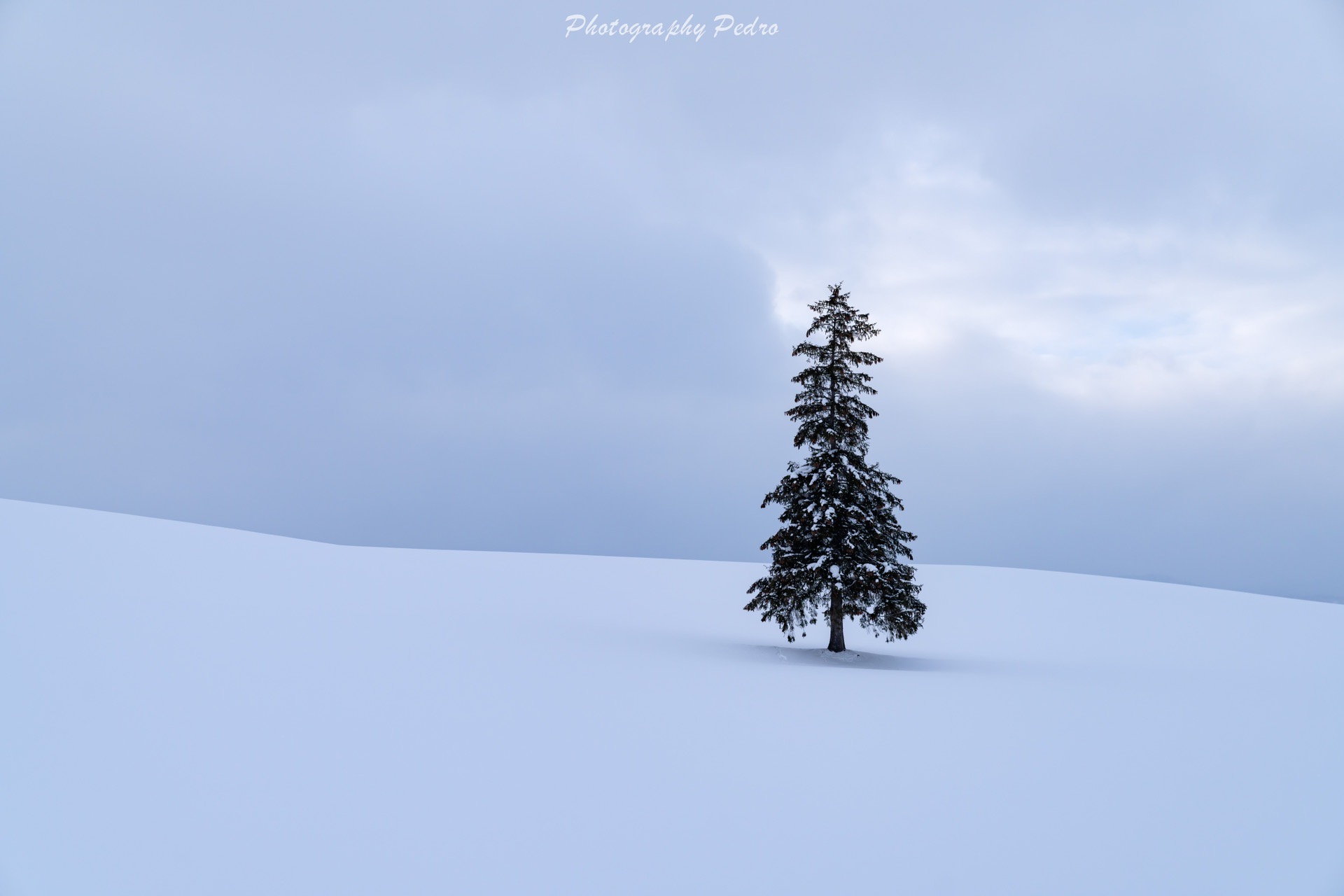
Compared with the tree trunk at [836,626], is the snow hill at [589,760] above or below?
below

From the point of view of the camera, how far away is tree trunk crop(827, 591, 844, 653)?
23.4 metres

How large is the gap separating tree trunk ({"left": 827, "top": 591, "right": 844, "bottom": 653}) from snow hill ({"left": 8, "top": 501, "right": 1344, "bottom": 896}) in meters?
1.53

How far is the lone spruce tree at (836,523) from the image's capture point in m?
22.7

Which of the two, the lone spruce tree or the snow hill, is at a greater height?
the lone spruce tree

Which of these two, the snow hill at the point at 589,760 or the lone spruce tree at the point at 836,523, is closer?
the snow hill at the point at 589,760

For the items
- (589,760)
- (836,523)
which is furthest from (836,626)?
(589,760)

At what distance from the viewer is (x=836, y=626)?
2356 centimetres

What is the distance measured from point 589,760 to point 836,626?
593 inches

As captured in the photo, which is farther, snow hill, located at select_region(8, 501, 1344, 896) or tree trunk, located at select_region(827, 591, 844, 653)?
tree trunk, located at select_region(827, 591, 844, 653)

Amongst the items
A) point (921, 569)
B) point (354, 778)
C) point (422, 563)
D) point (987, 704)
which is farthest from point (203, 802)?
point (921, 569)

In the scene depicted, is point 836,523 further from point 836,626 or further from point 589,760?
point 589,760

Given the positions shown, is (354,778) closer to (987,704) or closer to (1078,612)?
(987,704)

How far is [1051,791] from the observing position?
9.68 meters

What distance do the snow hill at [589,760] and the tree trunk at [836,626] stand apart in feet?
5.03
